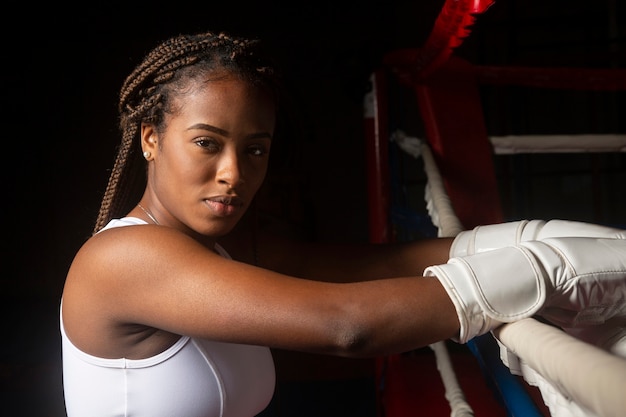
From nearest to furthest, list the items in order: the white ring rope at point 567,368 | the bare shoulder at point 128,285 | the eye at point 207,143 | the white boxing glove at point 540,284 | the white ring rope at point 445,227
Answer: the white ring rope at point 567,368 < the white boxing glove at point 540,284 < the bare shoulder at point 128,285 < the eye at point 207,143 < the white ring rope at point 445,227

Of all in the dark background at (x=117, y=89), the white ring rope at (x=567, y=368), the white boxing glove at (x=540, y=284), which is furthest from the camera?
the dark background at (x=117, y=89)

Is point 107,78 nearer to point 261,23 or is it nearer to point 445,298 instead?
point 261,23

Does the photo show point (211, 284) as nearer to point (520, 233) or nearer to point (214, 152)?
point (214, 152)

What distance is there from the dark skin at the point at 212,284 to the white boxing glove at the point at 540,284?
28 millimetres

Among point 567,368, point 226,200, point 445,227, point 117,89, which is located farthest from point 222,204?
point 117,89

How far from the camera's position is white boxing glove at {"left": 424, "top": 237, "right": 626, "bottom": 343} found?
1.94ft

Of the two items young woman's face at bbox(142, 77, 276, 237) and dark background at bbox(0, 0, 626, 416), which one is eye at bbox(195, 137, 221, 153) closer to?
young woman's face at bbox(142, 77, 276, 237)

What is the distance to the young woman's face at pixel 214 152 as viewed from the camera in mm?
851

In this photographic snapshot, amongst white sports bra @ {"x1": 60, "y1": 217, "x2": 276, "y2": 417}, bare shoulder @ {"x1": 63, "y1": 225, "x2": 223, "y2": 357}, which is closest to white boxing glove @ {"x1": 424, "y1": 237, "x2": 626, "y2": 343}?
bare shoulder @ {"x1": 63, "y1": 225, "x2": 223, "y2": 357}

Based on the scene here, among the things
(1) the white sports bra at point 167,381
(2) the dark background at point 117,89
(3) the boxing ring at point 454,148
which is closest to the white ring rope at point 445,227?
(3) the boxing ring at point 454,148

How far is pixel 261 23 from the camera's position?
347cm

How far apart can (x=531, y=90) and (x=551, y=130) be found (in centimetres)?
26

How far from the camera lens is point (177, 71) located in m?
0.91

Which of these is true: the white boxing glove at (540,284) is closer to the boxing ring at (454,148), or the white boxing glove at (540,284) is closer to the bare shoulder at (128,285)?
the boxing ring at (454,148)
